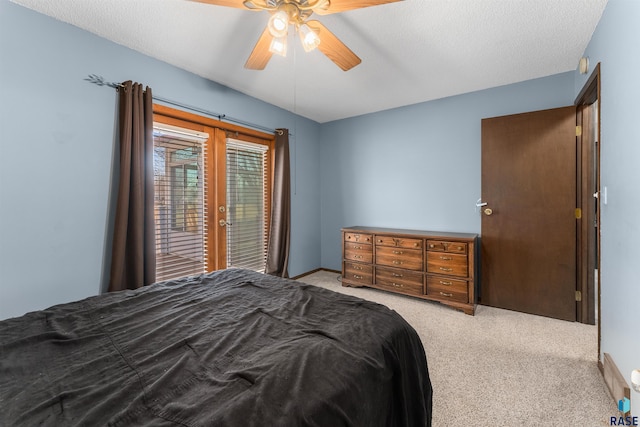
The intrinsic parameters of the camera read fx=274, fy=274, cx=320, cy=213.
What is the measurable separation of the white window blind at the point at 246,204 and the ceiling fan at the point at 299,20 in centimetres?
165

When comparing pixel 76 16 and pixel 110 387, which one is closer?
pixel 110 387

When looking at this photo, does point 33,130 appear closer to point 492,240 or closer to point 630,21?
point 630,21

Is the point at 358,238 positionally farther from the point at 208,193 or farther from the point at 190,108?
the point at 190,108

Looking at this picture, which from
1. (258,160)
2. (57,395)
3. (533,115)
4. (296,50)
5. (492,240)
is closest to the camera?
(57,395)

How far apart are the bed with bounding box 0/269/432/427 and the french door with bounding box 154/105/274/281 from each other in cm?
134

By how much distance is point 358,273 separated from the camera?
3.76 metres

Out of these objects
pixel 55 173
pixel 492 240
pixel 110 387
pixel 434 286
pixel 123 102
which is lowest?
pixel 434 286

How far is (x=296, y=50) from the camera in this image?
2434 mm

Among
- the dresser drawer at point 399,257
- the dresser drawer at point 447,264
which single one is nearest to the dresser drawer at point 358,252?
the dresser drawer at point 399,257

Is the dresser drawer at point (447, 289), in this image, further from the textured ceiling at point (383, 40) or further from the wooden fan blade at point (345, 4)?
the wooden fan blade at point (345, 4)

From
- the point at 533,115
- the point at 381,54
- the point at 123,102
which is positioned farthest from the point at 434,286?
the point at 123,102

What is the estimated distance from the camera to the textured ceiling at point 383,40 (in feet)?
6.26

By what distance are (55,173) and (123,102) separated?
758 millimetres

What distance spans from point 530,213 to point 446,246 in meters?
0.92
